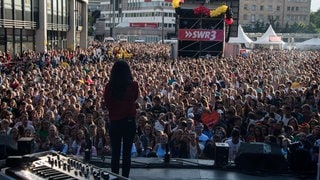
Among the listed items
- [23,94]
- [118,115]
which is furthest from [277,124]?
[23,94]

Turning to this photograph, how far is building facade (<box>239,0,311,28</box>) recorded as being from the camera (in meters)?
111

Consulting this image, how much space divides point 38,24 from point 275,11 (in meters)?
91.2

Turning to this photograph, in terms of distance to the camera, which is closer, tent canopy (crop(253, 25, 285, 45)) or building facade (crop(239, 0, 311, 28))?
tent canopy (crop(253, 25, 285, 45))

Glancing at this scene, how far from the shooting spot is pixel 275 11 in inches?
4461

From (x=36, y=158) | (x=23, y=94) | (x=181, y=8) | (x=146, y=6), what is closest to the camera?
(x=36, y=158)

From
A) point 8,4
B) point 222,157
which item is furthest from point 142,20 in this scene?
point 222,157

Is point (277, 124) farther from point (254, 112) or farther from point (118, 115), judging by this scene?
point (118, 115)

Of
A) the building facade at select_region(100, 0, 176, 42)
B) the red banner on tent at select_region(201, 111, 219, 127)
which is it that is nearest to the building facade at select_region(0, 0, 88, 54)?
the red banner on tent at select_region(201, 111, 219, 127)

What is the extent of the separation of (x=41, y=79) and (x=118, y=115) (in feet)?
36.0

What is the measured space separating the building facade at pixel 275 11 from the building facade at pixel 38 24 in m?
73.2

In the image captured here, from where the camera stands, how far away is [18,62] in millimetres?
22391

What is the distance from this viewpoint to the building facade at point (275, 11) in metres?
111

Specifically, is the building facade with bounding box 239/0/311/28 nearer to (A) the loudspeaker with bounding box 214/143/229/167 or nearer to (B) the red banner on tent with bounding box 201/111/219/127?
(B) the red banner on tent with bounding box 201/111/219/127

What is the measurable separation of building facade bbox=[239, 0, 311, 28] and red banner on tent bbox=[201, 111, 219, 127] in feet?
329
